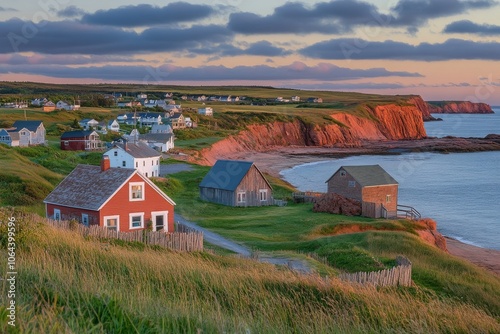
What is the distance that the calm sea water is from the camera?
53850mm

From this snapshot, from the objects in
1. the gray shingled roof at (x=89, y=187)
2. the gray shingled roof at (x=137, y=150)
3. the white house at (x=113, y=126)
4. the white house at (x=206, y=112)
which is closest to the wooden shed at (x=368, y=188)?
the gray shingled roof at (x=137, y=150)

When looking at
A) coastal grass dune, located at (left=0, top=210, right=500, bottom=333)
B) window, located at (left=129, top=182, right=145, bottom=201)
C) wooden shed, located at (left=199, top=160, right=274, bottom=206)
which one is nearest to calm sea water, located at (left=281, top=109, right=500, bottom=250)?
wooden shed, located at (left=199, top=160, right=274, bottom=206)

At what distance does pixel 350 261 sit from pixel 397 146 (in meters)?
135

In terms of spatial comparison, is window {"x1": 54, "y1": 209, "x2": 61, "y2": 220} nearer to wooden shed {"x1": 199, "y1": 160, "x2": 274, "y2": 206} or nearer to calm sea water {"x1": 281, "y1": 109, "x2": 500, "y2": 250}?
wooden shed {"x1": 199, "y1": 160, "x2": 274, "y2": 206}

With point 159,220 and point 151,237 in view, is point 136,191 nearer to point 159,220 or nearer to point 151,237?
point 159,220

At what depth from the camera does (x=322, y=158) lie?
400 ft

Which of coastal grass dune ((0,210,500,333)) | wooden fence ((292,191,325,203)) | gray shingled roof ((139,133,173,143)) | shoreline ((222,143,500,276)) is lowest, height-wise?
shoreline ((222,143,500,276))

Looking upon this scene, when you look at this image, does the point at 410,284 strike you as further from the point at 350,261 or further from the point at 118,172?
the point at 118,172

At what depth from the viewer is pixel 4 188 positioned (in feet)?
147

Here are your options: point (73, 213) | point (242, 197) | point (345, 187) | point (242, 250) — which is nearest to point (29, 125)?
point (242, 197)

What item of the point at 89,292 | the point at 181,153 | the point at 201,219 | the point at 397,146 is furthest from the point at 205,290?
the point at 397,146

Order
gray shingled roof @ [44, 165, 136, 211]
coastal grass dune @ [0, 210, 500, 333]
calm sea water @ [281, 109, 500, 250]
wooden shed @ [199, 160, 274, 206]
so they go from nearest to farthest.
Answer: coastal grass dune @ [0, 210, 500, 333] → gray shingled roof @ [44, 165, 136, 211] → calm sea water @ [281, 109, 500, 250] → wooden shed @ [199, 160, 274, 206]

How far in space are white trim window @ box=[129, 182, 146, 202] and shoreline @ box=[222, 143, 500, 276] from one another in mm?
22929

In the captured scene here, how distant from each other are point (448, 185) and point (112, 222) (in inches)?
2395
